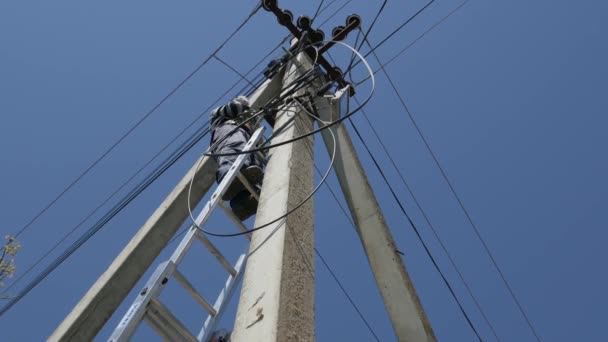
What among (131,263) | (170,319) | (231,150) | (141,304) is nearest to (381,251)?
(170,319)

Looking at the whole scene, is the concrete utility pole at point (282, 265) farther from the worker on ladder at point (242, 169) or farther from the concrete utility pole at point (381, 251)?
the worker on ladder at point (242, 169)

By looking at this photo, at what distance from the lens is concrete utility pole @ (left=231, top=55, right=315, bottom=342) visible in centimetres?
178

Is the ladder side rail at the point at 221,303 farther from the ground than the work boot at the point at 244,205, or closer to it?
closer to it

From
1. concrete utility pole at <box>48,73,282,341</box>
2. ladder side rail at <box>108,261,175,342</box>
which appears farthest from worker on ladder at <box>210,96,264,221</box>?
ladder side rail at <box>108,261,175,342</box>

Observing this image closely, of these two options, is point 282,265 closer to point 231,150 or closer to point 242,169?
point 242,169

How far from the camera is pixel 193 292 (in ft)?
10.8

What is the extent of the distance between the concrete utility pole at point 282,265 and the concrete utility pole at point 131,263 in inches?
45.4

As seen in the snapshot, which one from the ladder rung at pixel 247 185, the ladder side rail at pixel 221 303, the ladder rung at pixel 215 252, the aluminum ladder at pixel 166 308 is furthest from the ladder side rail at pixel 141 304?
the ladder rung at pixel 247 185

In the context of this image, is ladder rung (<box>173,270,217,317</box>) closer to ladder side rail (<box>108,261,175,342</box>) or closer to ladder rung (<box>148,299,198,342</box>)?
ladder side rail (<box>108,261,175,342</box>)

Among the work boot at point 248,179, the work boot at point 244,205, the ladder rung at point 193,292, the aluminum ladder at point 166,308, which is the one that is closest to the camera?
the aluminum ladder at point 166,308

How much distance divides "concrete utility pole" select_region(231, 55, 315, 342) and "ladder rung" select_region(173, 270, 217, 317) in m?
0.77

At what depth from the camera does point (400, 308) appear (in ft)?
9.41

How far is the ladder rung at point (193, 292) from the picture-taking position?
3.11 m

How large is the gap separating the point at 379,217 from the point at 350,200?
0.91 ft
